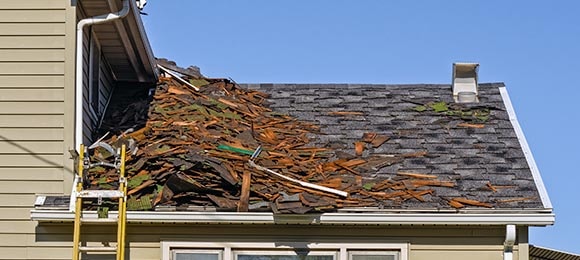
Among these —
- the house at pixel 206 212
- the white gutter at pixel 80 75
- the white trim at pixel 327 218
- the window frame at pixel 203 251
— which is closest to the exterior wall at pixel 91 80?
the house at pixel 206 212

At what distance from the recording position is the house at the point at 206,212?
8852mm

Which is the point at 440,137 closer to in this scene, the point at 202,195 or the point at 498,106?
the point at 498,106

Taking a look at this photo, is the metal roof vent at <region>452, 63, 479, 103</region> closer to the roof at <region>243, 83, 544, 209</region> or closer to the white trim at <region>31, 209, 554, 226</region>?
the roof at <region>243, 83, 544, 209</region>

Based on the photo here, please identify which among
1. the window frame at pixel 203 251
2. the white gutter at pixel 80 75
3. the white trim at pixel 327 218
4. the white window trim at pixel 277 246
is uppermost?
the white gutter at pixel 80 75

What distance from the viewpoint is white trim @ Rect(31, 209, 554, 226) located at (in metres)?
8.78

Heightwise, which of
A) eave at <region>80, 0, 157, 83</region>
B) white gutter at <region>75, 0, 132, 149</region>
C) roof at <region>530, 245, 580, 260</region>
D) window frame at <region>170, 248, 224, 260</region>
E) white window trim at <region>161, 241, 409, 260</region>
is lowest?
window frame at <region>170, 248, 224, 260</region>

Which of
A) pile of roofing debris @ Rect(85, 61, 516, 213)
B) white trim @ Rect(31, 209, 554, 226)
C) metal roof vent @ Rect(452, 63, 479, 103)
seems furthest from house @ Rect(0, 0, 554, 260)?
metal roof vent @ Rect(452, 63, 479, 103)

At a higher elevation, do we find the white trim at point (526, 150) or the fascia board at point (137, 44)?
the fascia board at point (137, 44)

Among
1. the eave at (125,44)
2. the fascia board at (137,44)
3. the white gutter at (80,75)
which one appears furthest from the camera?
the fascia board at (137,44)

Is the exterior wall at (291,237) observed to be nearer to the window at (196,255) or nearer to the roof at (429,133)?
the window at (196,255)

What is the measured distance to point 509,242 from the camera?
29.0ft

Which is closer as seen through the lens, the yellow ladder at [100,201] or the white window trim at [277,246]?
the yellow ladder at [100,201]

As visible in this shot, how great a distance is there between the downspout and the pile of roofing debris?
1.03 feet

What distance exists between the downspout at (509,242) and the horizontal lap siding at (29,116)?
12.7 ft
